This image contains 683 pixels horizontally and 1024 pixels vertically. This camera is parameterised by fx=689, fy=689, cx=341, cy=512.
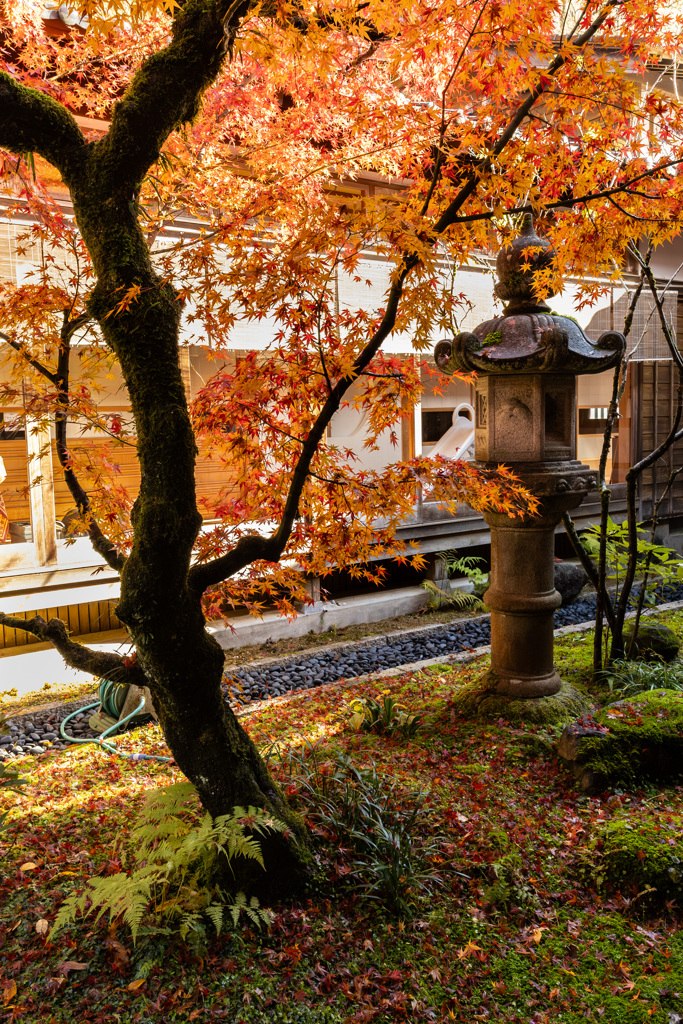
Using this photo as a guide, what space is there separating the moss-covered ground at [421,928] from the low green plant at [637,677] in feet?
4.97

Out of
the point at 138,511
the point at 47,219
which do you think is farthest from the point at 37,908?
the point at 47,219

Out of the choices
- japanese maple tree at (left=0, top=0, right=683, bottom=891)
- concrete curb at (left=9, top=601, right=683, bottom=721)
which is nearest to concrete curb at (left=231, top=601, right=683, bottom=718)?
concrete curb at (left=9, top=601, right=683, bottom=721)

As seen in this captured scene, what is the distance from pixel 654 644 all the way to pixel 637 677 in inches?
30.9

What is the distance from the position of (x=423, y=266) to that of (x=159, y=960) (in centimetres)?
314

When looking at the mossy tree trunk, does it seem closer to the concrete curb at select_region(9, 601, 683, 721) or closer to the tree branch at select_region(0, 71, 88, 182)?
the tree branch at select_region(0, 71, 88, 182)

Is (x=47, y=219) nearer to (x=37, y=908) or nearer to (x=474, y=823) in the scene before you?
(x=37, y=908)

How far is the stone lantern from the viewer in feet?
17.7

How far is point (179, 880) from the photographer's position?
336 cm

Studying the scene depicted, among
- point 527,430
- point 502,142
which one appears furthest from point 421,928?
point 527,430

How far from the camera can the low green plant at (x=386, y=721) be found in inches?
219

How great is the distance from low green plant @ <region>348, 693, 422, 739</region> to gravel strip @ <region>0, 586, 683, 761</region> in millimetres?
1061

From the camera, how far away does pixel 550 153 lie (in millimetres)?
4375

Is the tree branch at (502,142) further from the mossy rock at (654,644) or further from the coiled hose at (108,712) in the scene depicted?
the mossy rock at (654,644)

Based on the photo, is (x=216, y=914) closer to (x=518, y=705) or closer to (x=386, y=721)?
(x=386, y=721)
